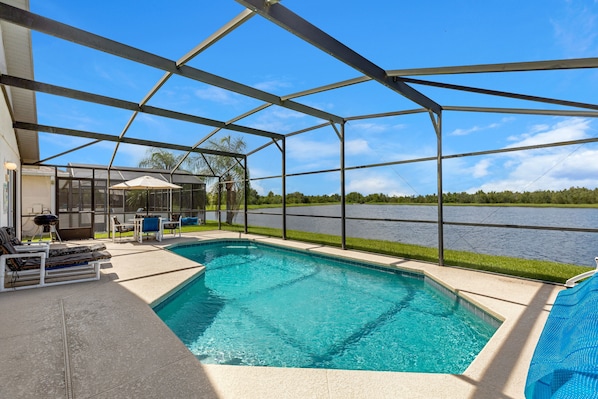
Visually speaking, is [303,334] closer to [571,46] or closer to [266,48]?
[266,48]

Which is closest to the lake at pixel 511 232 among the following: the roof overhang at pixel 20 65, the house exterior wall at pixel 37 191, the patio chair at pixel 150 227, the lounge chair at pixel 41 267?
the lounge chair at pixel 41 267

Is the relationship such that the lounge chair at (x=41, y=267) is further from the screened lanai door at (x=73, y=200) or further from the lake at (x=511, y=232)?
the screened lanai door at (x=73, y=200)

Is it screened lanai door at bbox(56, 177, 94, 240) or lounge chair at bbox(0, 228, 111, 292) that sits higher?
screened lanai door at bbox(56, 177, 94, 240)

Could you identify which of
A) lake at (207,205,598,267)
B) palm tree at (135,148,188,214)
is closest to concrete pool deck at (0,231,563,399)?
lake at (207,205,598,267)

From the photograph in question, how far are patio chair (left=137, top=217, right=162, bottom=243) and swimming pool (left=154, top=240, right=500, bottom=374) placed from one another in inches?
177

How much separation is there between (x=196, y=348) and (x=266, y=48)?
18.4 ft

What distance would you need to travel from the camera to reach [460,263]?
588cm

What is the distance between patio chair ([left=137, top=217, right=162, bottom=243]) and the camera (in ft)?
30.1

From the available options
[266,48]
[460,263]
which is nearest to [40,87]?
[266,48]

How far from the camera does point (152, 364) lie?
88.4 inches

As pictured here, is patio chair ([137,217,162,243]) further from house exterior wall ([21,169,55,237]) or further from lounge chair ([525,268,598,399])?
lounge chair ([525,268,598,399])

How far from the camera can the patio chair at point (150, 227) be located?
9.18 metres

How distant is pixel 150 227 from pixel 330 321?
25.5 feet

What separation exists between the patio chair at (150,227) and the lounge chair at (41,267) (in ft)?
13.4
